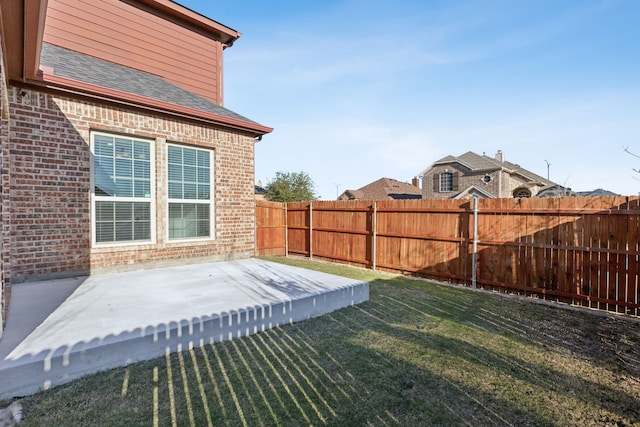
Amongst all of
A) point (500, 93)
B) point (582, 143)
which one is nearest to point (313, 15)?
point (500, 93)

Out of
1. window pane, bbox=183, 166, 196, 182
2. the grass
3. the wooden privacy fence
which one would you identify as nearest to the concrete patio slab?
the grass

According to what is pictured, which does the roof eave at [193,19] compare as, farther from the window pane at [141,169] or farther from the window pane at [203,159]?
the window pane at [141,169]

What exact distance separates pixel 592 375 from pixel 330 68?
39.3 feet

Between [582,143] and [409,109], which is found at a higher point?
[409,109]

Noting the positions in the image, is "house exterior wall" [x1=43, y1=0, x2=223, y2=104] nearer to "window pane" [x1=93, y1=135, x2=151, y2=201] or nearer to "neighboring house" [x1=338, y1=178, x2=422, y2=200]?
"window pane" [x1=93, y1=135, x2=151, y2=201]

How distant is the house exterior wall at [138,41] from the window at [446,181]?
26.1 m

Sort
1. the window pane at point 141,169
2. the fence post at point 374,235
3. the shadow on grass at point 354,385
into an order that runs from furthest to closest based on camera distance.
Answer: the fence post at point 374,235
the window pane at point 141,169
the shadow on grass at point 354,385

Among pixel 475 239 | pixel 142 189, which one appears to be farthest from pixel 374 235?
pixel 142 189

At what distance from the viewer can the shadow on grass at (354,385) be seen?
2.22 meters

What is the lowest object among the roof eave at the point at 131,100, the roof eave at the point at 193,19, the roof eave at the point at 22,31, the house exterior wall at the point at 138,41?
the roof eave at the point at 22,31

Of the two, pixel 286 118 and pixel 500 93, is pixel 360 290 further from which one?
pixel 286 118

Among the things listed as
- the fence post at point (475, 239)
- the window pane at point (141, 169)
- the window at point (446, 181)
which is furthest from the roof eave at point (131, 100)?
the window at point (446, 181)

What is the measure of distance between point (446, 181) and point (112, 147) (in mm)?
29678

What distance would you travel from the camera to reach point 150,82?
699 cm
